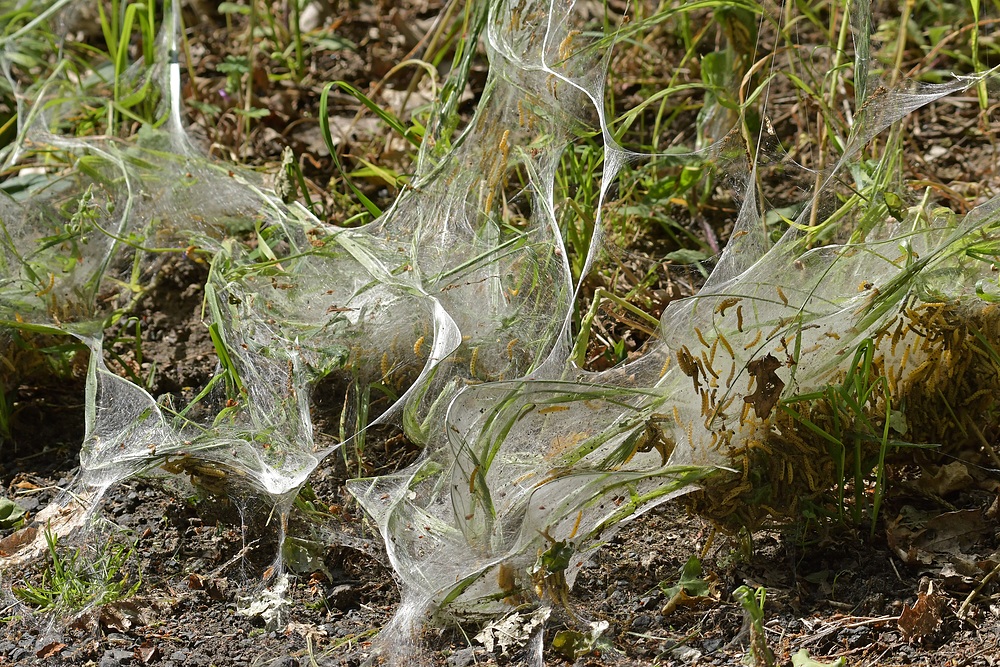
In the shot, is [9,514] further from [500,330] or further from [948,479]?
[948,479]

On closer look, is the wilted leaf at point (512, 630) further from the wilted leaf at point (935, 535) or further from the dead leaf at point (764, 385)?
the wilted leaf at point (935, 535)

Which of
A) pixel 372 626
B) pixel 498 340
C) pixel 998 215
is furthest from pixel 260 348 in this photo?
pixel 998 215

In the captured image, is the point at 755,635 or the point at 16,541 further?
the point at 16,541

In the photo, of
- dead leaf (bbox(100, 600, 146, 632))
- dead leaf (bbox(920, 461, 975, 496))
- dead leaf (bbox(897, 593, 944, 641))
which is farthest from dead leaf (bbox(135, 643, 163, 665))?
dead leaf (bbox(920, 461, 975, 496))

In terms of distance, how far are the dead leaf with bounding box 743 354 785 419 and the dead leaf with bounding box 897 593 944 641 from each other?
16.1 inches

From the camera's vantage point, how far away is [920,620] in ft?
5.64

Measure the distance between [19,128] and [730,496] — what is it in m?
2.28

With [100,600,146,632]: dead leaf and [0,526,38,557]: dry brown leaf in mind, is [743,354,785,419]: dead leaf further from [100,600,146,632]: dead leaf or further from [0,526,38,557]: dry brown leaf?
[0,526,38,557]: dry brown leaf

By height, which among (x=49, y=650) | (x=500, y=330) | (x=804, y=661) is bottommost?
(x=49, y=650)

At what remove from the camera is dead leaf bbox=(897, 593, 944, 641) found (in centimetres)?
172

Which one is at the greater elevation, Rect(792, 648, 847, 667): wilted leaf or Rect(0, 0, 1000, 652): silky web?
Rect(0, 0, 1000, 652): silky web

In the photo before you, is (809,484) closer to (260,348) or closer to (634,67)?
(260,348)


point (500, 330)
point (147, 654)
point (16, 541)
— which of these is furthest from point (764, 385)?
point (16, 541)

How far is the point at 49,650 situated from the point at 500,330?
1072mm
